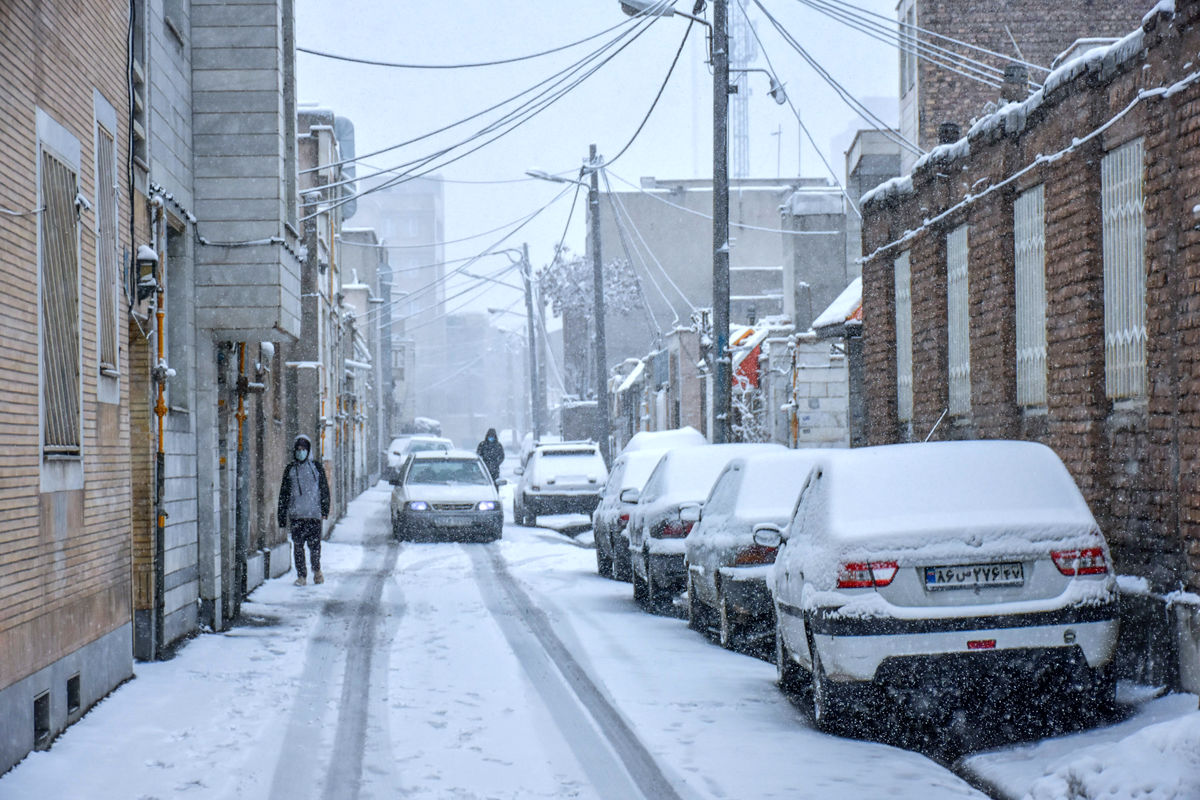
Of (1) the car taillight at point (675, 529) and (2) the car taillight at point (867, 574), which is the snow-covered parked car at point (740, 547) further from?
(2) the car taillight at point (867, 574)

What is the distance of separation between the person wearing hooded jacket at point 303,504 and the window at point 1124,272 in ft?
33.5

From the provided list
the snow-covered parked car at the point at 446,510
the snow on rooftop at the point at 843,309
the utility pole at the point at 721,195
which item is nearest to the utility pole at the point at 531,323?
the snow-covered parked car at the point at 446,510

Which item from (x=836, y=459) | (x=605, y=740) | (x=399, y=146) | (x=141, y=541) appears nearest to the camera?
(x=605, y=740)

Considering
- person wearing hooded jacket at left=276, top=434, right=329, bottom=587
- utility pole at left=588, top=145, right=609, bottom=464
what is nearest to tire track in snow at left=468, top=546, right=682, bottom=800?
person wearing hooded jacket at left=276, top=434, right=329, bottom=587

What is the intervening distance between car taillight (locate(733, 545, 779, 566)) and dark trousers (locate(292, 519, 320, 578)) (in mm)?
7854

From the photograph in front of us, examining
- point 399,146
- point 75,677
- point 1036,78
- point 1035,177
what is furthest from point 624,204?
point 75,677

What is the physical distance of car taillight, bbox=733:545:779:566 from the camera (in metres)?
11.3

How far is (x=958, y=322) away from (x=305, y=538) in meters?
8.19

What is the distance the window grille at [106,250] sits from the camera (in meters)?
9.70

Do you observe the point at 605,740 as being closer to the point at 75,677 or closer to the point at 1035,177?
the point at 75,677

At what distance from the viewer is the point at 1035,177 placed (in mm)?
11922

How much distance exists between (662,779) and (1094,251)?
18.2ft

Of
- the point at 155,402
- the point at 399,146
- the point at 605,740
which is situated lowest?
the point at 605,740

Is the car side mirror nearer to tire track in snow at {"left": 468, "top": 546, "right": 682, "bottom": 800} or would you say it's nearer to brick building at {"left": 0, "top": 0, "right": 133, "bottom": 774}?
tire track in snow at {"left": 468, "top": 546, "right": 682, "bottom": 800}
